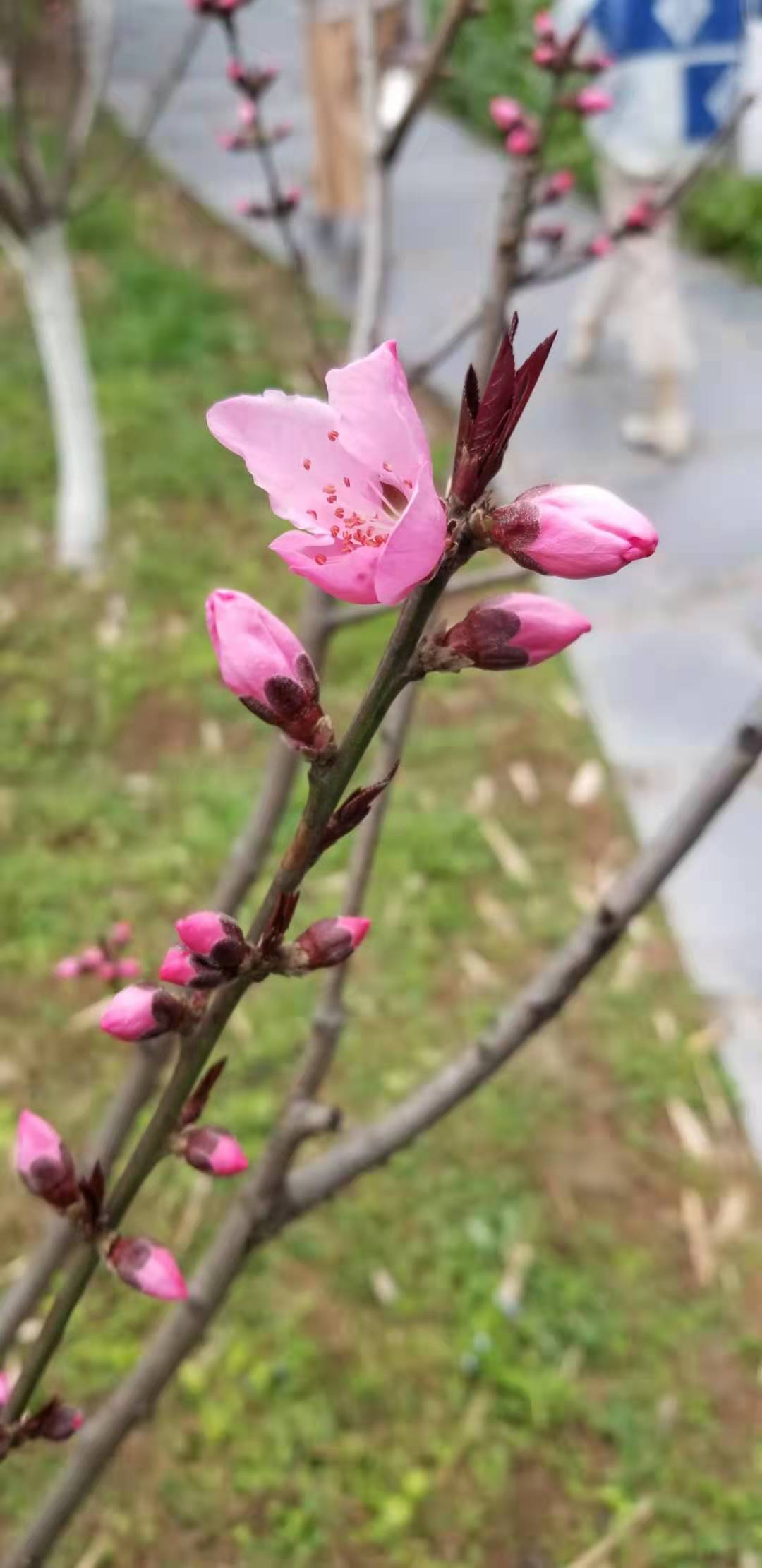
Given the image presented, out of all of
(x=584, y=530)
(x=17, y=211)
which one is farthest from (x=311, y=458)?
(x=17, y=211)

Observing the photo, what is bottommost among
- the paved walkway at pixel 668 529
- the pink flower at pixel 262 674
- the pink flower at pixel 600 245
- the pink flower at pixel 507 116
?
the paved walkway at pixel 668 529

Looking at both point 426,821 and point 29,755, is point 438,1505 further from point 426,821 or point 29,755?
point 29,755

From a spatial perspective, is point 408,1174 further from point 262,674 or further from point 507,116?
point 262,674

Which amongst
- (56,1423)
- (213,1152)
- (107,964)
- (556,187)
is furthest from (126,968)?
(556,187)

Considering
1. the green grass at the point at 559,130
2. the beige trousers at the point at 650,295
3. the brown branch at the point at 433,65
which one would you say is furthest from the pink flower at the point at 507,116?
the green grass at the point at 559,130

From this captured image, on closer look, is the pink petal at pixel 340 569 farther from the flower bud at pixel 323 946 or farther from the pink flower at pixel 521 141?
the pink flower at pixel 521 141

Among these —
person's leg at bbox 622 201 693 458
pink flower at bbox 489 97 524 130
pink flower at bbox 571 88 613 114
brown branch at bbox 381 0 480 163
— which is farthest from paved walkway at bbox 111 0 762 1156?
brown branch at bbox 381 0 480 163

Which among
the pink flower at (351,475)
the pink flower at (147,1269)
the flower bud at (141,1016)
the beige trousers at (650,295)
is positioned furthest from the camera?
the beige trousers at (650,295)
